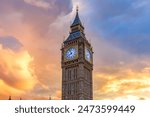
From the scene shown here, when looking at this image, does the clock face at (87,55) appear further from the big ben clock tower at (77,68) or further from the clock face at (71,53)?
the clock face at (71,53)

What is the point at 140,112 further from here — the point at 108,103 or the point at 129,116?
the point at 108,103

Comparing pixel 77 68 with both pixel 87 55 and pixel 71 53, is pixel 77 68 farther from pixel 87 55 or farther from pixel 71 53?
pixel 87 55

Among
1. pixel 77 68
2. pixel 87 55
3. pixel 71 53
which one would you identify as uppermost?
pixel 71 53

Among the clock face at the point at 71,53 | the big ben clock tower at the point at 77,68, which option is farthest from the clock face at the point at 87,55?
the clock face at the point at 71,53

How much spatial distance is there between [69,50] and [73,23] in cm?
1287

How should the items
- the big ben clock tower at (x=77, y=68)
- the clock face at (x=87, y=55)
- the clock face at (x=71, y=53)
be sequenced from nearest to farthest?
the big ben clock tower at (x=77, y=68) → the clock face at (x=71, y=53) → the clock face at (x=87, y=55)

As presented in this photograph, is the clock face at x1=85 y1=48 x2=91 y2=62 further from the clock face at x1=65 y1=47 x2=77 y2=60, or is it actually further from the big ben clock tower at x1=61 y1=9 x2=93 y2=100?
the clock face at x1=65 y1=47 x2=77 y2=60

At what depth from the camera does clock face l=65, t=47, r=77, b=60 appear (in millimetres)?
91625

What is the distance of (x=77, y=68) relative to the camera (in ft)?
297

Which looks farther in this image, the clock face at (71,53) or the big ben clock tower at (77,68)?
the clock face at (71,53)

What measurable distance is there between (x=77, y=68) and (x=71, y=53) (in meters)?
5.46

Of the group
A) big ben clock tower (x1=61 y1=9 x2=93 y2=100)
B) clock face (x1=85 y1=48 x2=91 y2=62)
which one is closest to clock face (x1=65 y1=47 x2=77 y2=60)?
big ben clock tower (x1=61 y1=9 x2=93 y2=100)

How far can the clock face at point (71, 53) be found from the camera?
301 feet

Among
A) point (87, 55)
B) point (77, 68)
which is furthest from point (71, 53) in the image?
point (77, 68)
